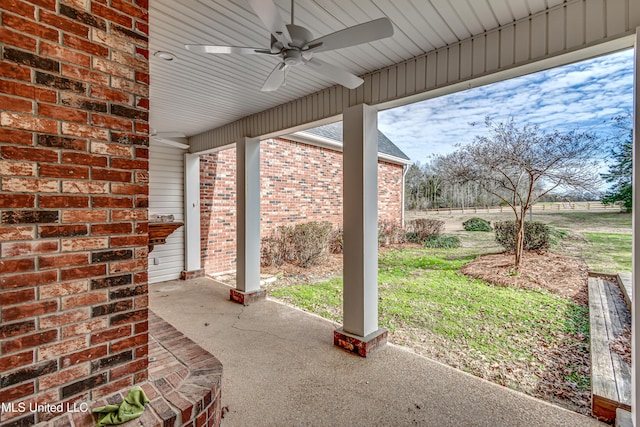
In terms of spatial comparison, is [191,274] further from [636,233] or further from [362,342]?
[636,233]

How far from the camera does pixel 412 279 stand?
256 inches

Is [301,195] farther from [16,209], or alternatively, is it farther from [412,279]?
[16,209]

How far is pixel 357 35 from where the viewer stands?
1.82 m

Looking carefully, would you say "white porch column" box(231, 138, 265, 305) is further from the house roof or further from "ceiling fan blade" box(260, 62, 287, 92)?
the house roof

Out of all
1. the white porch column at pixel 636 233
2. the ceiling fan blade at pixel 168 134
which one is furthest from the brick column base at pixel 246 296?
the white porch column at pixel 636 233

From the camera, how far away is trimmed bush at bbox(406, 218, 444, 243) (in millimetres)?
9156

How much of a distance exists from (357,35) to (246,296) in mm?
4211

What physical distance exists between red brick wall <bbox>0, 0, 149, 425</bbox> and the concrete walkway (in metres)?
1.38

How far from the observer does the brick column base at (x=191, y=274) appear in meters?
6.47

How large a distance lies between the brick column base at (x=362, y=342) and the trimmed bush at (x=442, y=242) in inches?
235

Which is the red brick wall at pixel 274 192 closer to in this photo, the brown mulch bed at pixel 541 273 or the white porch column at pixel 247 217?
the white porch column at pixel 247 217

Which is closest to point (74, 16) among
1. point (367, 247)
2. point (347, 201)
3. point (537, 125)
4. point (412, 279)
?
point (347, 201)

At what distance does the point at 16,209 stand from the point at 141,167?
0.50 m

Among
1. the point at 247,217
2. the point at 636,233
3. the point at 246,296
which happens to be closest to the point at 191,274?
the point at 246,296
